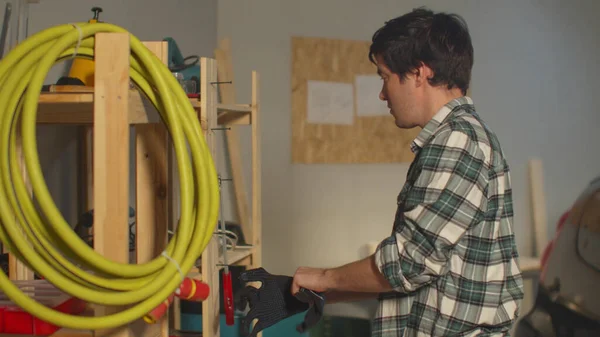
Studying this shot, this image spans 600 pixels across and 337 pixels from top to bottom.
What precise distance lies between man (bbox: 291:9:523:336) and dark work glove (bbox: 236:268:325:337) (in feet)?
0.16

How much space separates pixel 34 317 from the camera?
104 centimetres

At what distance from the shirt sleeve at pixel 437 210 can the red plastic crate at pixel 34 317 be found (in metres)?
0.64

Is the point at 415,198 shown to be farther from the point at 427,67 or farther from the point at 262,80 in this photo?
the point at 262,80

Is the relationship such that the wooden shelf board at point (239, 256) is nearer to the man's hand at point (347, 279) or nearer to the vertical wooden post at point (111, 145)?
the man's hand at point (347, 279)

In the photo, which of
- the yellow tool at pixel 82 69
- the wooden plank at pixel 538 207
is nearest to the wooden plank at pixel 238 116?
the yellow tool at pixel 82 69

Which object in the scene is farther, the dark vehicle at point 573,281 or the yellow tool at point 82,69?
the dark vehicle at point 573,281

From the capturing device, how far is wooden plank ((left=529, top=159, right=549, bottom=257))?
369 centimetres

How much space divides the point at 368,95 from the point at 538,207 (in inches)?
47.4

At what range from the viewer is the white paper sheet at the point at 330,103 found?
3.54 meters

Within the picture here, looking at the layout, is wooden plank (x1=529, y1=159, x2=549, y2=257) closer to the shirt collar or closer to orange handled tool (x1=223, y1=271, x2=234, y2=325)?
orange handled tool (x1=223, y1=271, x2=234, y2=325)

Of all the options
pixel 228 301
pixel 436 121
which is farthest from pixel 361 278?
pixel 228 301

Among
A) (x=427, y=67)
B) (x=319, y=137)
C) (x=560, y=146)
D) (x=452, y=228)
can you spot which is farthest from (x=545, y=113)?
(x=452, y=228)

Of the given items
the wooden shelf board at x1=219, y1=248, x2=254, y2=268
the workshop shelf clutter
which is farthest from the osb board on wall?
the workshop shelf clutter

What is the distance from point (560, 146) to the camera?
151 inches
